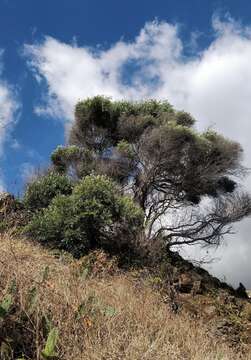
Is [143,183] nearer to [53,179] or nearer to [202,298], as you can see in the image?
[53,179]

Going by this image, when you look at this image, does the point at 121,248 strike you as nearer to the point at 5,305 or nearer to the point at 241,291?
the point at 241,291

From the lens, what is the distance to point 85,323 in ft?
19.3

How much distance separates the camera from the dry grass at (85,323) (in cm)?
542

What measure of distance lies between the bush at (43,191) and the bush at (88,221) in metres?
1.00

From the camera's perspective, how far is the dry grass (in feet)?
17.8

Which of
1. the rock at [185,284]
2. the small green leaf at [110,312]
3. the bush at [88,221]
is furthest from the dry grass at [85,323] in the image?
the bush at [88,221]

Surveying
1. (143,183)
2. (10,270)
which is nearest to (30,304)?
(10,270)

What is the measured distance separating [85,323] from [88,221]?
27.8ft

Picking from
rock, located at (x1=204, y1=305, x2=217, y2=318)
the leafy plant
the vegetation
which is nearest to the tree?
the vegetation

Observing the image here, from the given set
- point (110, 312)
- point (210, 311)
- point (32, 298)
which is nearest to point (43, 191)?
point (210, 311)

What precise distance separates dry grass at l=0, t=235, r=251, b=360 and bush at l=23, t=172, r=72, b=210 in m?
8.30

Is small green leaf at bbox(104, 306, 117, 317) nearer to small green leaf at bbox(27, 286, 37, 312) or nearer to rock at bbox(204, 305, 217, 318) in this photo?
small green leaf at bbox(27, 286, 37, 312)

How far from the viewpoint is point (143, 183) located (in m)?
19.1

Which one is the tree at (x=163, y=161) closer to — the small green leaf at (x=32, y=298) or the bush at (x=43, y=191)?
the bush at (x=43, y=191)
